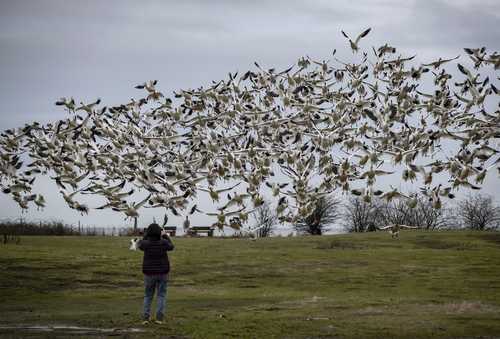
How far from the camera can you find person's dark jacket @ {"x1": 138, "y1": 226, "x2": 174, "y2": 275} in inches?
915

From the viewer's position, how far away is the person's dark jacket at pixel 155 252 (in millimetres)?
23250

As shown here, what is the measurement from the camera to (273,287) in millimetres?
45969

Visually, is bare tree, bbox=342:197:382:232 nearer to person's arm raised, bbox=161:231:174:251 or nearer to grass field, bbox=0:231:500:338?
grass field, bbox=0:231:500:338

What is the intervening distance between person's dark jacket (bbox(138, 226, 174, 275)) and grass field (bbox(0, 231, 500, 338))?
6.32ft

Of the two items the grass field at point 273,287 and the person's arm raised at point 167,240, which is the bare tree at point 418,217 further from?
the person's arm raised at point 167,240

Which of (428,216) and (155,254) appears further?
(428,216)

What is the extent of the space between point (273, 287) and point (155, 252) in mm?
23562

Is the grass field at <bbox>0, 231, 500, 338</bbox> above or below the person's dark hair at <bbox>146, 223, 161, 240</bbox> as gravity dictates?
below

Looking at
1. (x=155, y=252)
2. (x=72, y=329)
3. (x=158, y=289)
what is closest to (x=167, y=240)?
(x=155, y=252)

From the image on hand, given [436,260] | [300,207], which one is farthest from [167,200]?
[436,260]

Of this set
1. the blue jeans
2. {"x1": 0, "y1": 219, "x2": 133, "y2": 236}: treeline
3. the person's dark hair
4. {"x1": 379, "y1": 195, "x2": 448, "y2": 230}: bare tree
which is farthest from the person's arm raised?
{"x1": 379, "y1": 195, "x2": 448, "y2": 230}: bare tree

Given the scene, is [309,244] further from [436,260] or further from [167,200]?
[167,200]

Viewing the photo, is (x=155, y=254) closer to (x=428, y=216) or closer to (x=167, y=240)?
(x=167, y=240)

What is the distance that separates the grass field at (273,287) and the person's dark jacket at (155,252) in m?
1.93
